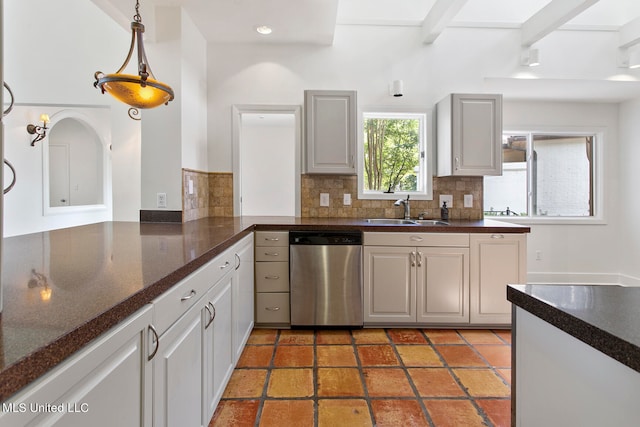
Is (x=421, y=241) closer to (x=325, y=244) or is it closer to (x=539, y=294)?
→ (x=325, y=244)

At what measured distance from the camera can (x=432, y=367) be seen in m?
2.19

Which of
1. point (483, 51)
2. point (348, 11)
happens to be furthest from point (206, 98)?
point (483, 51)

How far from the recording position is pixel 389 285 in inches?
109

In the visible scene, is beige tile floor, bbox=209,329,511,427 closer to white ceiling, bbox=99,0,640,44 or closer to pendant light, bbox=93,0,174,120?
pendant light, bbox=93,0,174,120

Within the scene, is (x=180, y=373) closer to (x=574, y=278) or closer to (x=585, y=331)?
(x=585, y=331)

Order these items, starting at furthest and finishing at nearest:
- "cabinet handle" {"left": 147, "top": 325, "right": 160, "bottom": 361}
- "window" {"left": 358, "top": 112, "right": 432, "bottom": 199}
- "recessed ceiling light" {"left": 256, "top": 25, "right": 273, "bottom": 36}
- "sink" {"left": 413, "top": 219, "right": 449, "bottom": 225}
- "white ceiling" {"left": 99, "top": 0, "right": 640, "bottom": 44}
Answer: "window" {"left": 358, "top": 112, "right": 432, "bottom": 199} → "sink" {"left": 413, "top": 219, "right": 449, "bottom": 225} → "recessed ceiling light" {"left": 256, "top": 25, "right": 273, "bottom": 36} → "white ceiling" {"left": 99, "top": 0, "right": 640, "bottom": 44} → "cabinet handle" {"left": 147, "top": 325, "right": 160, "bottom": 361}

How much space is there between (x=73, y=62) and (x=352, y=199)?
11.1 ft

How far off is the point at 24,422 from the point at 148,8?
3002 millimetres

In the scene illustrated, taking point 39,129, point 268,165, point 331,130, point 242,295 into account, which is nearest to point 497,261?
point 331,130

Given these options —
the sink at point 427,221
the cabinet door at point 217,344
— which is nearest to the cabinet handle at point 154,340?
the cabinet door at point 217,344

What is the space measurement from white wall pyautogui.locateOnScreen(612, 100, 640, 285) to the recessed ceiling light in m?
4.31

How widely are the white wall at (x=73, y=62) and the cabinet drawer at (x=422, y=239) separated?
2.34m

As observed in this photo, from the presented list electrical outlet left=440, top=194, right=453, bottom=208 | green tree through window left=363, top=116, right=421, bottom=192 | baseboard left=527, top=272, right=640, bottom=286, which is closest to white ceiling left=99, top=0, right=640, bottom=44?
green tree through window left=363, top=116, right=421, bottom=192

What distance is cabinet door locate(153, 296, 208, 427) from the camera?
101cm
